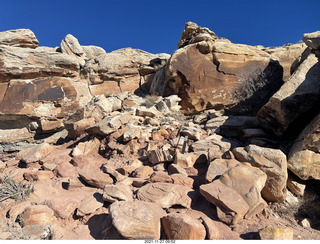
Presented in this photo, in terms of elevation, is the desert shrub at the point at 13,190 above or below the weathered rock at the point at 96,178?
below

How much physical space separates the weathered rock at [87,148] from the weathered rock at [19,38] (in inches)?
343

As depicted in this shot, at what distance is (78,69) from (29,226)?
9.57m

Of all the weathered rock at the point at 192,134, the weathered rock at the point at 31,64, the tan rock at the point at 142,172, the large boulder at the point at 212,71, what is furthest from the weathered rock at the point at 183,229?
the weathered rock at the point at 31,64

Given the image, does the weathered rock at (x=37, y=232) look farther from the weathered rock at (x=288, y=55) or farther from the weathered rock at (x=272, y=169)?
the weathered rock at (x=288, y=55)

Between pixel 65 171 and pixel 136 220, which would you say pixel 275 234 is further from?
pixel 65 171

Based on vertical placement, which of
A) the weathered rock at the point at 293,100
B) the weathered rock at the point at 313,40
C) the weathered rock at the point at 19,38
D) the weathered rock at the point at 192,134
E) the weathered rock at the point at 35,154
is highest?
the weathered rock at the point at 19,38

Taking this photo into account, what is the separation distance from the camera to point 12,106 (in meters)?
8.09

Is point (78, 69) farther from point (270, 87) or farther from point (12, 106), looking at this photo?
point (270, 87)

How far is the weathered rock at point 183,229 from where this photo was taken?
212 cm

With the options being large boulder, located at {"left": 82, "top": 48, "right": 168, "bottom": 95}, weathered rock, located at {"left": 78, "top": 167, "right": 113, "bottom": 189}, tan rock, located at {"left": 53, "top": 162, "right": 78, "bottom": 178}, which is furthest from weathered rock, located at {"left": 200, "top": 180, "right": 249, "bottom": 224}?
large boulder, located at {"left": 82, "top": 48, "right": 168, "bottom": 95}

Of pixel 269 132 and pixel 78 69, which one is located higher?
pixel 78 69

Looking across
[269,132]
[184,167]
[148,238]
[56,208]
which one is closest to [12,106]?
[56,208]

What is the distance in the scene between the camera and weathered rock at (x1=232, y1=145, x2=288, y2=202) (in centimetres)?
288

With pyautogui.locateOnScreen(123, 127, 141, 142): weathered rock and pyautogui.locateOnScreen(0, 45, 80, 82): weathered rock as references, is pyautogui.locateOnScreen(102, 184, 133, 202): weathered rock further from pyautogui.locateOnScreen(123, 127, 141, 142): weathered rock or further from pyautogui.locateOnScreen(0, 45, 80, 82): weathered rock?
pyautogui.locateOnScreen(0, 45, 80, 82): weathered rock
